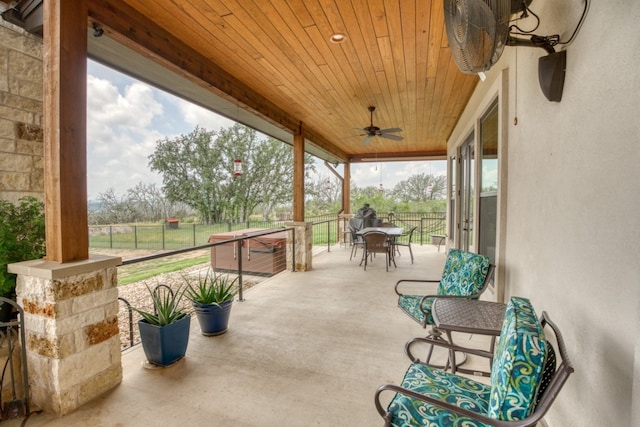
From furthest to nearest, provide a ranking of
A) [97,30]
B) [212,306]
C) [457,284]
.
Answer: [212,306]
[457,284]
[97,30]

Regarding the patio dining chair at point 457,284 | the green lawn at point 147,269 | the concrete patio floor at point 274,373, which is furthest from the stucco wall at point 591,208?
the green lawn at point 147,269

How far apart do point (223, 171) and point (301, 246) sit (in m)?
9.46

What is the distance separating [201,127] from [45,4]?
1221 centimetres

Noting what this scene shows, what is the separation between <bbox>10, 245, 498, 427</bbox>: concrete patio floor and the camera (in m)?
1.78

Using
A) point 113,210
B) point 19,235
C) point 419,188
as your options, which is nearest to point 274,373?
point 19,235

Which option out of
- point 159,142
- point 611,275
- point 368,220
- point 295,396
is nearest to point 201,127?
point 159,142

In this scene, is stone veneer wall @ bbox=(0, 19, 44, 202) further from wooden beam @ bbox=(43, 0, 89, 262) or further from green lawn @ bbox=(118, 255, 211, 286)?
green lawn @ bbox=(118, 255, 211, 286)

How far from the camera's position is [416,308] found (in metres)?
2.44

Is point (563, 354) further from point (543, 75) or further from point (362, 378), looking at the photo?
point (362, 378)

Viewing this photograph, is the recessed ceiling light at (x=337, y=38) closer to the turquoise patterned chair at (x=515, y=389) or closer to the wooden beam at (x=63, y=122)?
the wooden beam at (x=63, y=122)

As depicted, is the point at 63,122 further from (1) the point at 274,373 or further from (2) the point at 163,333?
(1) the point at 274,373

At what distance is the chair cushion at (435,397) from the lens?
1193 millimetres

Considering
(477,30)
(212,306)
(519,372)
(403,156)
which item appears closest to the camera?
(519,372)

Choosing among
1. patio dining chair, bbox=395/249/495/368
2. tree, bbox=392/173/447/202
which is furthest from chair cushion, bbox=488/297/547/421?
tree, bbox=392/173/447/202
